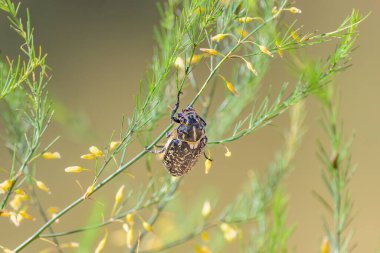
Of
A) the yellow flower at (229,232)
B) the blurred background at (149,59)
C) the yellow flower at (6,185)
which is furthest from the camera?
the blurred background at (149,59)

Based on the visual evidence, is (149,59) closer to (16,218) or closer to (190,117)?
(190,117)

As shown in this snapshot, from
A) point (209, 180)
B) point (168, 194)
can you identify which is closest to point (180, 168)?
Answer: point (168, 194)

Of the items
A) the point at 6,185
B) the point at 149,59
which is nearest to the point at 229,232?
the point at 6,185

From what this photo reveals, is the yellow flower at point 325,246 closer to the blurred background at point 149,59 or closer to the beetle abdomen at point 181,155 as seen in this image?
the beetle abdomen at point 181,155

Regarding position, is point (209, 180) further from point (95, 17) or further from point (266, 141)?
point (95, 17)

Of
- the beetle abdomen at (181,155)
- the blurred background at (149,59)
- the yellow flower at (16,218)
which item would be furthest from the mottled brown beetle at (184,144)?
the blurred background at (149,59)

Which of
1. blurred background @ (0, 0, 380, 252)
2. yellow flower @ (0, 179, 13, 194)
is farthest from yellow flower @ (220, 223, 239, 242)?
blurred background @ (0, 0, 380, 252)

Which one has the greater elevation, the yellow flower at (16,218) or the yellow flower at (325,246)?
the yellow flower at (16,218)
